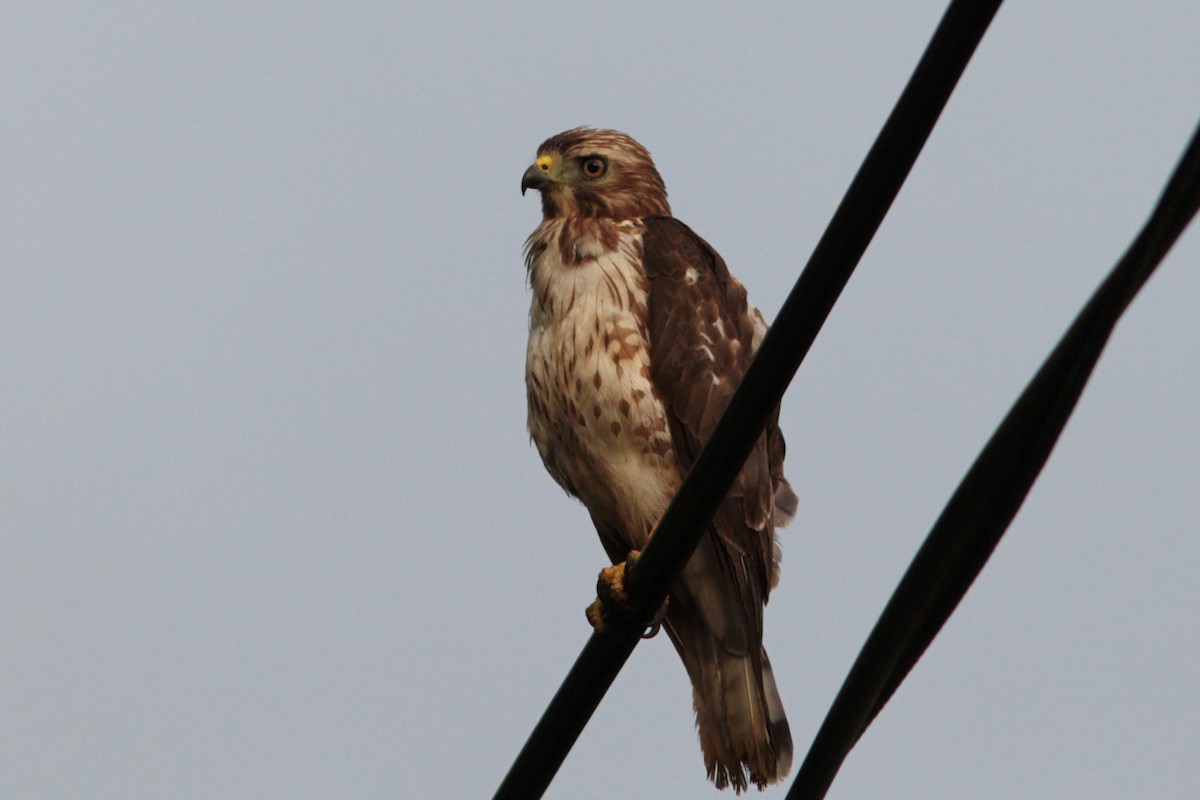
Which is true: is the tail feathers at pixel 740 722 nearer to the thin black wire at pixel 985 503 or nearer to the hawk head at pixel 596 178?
the hawk head at pixel 596 178

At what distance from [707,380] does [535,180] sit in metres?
1.42

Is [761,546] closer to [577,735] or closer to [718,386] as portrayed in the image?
[718,386]

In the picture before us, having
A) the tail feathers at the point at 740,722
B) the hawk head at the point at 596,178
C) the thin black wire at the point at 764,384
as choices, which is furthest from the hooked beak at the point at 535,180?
the thin black wire at the point at 764,384

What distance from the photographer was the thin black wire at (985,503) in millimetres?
1900

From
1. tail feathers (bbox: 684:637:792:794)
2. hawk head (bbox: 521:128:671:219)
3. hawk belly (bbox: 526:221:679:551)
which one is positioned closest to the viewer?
hawk belly (bbox: 526:221:679:551)

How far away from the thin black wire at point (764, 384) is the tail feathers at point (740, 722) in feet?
5.98

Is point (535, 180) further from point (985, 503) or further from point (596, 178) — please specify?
point (985, 503)

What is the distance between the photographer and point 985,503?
7.47 feet

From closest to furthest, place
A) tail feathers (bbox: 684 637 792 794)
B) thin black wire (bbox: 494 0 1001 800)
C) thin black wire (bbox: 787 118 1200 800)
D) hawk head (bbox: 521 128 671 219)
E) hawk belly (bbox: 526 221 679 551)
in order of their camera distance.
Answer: thin black wire (bbox: 787 118 1200 800)
thin black wire (bbox: 494 0 1001 800)
hawk belly (bbox: 526 221 679 551)
tail feathers (bbox: 684 637 792 794)
hawk head (bbox: 521 128 671 219)

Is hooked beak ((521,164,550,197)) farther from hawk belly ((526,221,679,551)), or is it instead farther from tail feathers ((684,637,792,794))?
tail feathers ((684,637,792,794))

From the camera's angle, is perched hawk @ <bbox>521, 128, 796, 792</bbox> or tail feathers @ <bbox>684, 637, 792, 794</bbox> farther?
tail feathers @ <bbox>684, 637, 792, 794</bbox>

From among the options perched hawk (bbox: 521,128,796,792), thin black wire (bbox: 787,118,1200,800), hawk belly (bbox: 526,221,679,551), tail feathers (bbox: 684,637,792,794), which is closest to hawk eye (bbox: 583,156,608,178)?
perched hawk (bbox: 521,128,796,792)

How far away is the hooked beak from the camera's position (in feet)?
20.3

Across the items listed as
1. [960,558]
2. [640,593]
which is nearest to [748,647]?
[640,593]
